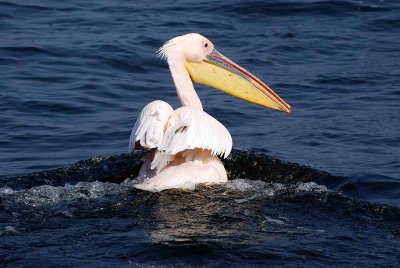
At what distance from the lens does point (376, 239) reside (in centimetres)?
593

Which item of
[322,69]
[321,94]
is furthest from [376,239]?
[322,69]

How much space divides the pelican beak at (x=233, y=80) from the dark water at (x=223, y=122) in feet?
1.80

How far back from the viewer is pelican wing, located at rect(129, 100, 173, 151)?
6805 millimetres

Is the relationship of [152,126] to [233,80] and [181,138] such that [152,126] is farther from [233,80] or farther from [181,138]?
[233,80]

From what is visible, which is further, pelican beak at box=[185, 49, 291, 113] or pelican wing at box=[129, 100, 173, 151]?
pelican beak at box=[185, 49, 291, 113]

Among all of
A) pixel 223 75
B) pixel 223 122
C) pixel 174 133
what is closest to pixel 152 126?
pixel 174 133

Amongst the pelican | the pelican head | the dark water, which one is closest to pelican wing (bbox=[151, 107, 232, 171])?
the pelican

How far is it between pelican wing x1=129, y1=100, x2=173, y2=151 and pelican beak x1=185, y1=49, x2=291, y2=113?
119 cm

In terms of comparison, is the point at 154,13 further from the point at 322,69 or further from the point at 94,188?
the point at 94,188

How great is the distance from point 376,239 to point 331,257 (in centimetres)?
51

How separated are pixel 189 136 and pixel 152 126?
12.2 inches

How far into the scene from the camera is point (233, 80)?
8242 millimetres

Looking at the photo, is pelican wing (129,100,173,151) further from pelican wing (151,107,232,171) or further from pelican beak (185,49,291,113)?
pelican beak (185,49,291,113)

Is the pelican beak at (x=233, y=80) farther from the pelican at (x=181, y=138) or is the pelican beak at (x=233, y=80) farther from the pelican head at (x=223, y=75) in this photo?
the pelican at (x=181, y=138)
